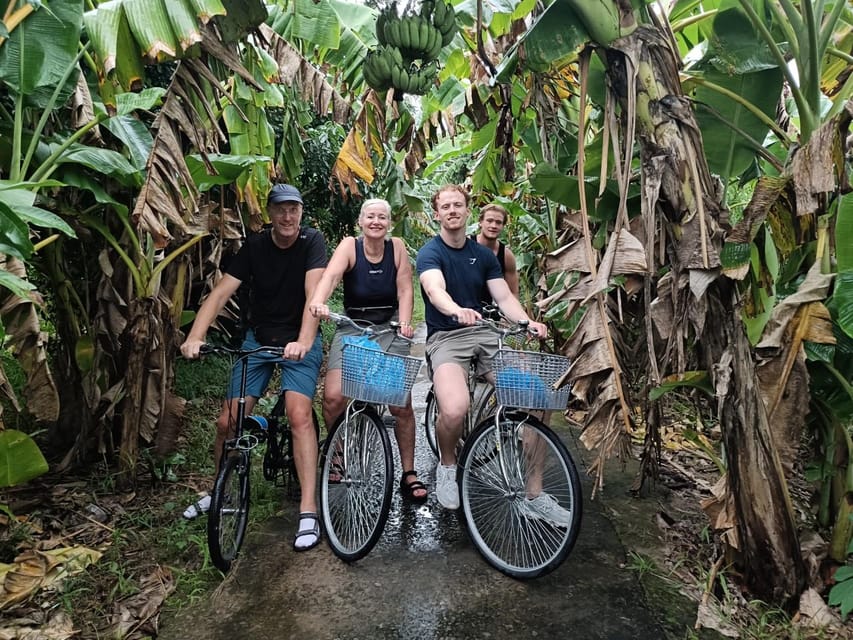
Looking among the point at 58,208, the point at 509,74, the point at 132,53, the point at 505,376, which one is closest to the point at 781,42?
the point at 509,74

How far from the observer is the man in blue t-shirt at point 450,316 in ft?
10.00

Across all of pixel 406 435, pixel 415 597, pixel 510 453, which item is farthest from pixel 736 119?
pixel 415 597

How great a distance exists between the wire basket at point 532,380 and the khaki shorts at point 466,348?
450mm

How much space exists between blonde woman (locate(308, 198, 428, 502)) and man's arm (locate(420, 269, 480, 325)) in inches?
10.6

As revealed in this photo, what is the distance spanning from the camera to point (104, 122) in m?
3.04

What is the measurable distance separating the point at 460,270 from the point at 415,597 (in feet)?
5.71

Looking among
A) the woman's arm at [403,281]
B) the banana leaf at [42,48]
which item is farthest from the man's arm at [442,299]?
the banana leaf at [42,48]

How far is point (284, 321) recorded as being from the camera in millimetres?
3383

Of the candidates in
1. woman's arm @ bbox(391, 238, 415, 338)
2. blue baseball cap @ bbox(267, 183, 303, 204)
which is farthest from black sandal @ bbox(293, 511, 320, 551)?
blue baseball cap @ bbox(267, 183, 303, 204)

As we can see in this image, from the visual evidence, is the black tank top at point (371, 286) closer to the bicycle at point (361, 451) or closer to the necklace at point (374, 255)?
the necklace at point (374, 255)

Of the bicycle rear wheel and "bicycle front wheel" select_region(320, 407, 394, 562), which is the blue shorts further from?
the bicycle rear wheel

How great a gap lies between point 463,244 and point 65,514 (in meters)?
2.83

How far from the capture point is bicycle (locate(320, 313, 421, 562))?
9.48 feet

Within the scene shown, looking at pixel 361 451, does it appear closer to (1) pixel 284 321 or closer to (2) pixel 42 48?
(1) pixel 284 321
